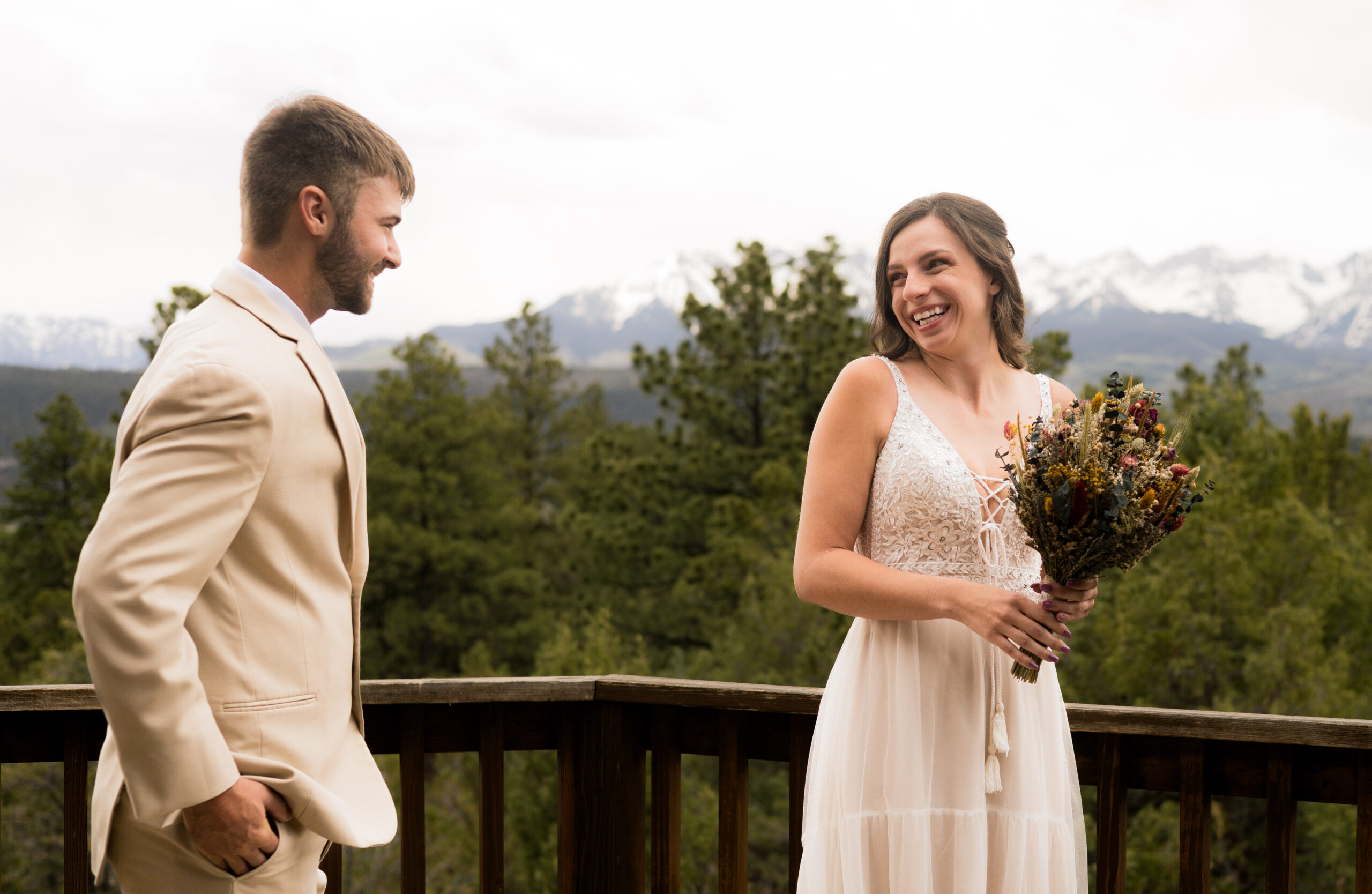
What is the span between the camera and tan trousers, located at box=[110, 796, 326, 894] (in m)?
1.28

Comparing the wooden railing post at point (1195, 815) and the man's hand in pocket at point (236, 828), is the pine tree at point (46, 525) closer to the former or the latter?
the man's hand in pocket at point (236, 828)

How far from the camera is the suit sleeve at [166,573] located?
44.2 inches

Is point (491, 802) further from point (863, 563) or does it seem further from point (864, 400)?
point (864, 400)

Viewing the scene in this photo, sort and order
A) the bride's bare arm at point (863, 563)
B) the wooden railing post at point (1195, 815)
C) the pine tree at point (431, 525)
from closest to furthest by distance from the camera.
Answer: the bride's bare arm at point (863, 563)
the wooden railing post at point (1195, 815)
the pine tree at point (431, 525)

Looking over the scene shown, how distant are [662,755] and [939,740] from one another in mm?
818

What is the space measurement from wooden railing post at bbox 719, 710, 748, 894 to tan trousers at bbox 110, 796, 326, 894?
1175mm

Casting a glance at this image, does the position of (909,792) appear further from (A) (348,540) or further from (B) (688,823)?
(B) (688,823)

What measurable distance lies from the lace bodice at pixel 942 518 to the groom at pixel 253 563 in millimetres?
927

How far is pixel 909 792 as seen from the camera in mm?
1807

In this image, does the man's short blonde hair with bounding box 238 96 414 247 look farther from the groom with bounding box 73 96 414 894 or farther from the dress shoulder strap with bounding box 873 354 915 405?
the dress shoulder strap with bounding box 873 354 915 405

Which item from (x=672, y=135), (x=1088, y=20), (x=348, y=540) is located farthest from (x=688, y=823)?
(x=672, y=135)

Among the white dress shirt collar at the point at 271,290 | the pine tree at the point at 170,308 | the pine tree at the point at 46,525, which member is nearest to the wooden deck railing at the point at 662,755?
the white dress shirt collar at the point at 271,290

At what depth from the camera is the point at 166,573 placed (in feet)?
3.76

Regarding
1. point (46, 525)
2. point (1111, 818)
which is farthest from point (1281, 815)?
point (46, 525)
